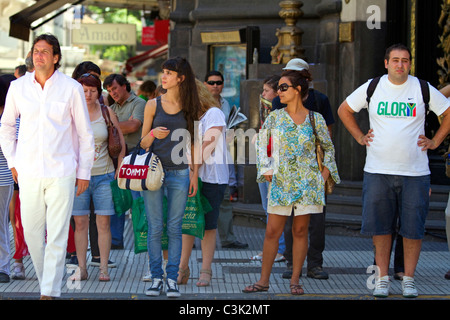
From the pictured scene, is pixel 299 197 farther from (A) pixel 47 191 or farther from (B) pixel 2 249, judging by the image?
(B) pixel 2 249

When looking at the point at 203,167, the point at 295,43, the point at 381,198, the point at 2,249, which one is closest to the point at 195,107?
the point at 203,167

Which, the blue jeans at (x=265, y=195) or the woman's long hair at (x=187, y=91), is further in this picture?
the blue jeans at (x=265, y=195)

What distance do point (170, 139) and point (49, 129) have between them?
115 cm

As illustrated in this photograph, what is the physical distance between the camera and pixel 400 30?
39.2ft

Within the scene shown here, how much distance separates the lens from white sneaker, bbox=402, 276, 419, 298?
7.16 meters

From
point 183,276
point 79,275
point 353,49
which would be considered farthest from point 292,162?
point 353,49

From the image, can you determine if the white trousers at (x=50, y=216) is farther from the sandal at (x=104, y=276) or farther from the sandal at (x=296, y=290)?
the sandal at (x=296, y=290)

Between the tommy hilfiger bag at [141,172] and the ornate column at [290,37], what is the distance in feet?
17.5

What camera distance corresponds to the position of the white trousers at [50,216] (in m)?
6.41

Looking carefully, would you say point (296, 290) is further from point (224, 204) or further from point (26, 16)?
point (26, 16)

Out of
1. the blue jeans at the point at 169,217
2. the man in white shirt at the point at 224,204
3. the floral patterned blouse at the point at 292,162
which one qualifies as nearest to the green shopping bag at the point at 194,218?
the blue jeans at the point at 169,217

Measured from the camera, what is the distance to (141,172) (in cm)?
700

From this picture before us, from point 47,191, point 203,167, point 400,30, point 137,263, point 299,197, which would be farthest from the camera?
point 400,30
